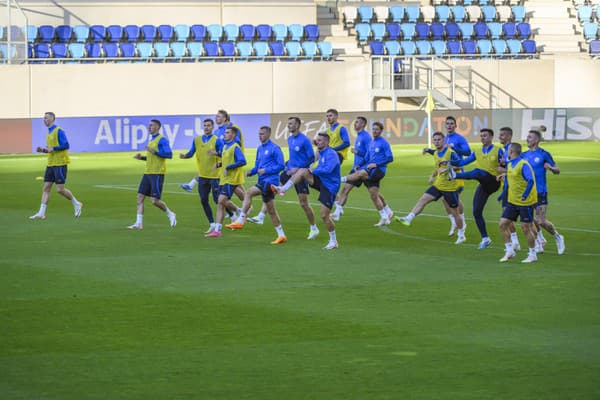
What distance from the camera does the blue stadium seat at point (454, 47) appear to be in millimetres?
52219

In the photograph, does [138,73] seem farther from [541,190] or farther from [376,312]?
[376,312]

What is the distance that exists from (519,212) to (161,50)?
116 ft

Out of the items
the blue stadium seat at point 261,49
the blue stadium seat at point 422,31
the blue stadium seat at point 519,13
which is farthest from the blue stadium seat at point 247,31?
the blue stadium seat at point 519,13

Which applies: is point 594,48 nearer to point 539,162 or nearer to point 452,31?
point 452,31

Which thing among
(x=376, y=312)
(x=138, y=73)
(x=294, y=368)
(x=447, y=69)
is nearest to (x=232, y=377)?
(x=294, y=368)

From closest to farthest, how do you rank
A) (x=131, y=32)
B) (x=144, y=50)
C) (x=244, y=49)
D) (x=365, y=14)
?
1. (x=144, y=50)
2. (x=131, y=32)
3. (x=244, y=49)
4. (x=365, y=14)

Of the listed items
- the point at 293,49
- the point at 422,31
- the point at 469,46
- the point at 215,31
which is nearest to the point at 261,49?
the point at 293,49

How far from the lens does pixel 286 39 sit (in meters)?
51.1

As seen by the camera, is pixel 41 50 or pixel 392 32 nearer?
pixel 41 50

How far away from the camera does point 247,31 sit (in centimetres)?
5066

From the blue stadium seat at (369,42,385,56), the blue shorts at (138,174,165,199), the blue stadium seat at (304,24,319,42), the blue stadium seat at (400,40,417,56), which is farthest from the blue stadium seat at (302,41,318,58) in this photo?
the blue shorts at (138,174,165,199)

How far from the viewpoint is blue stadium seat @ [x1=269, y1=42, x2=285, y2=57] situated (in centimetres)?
4984

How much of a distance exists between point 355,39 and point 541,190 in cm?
3759

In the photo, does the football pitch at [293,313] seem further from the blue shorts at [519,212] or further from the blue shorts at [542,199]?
the blue shorts at [542,199]
